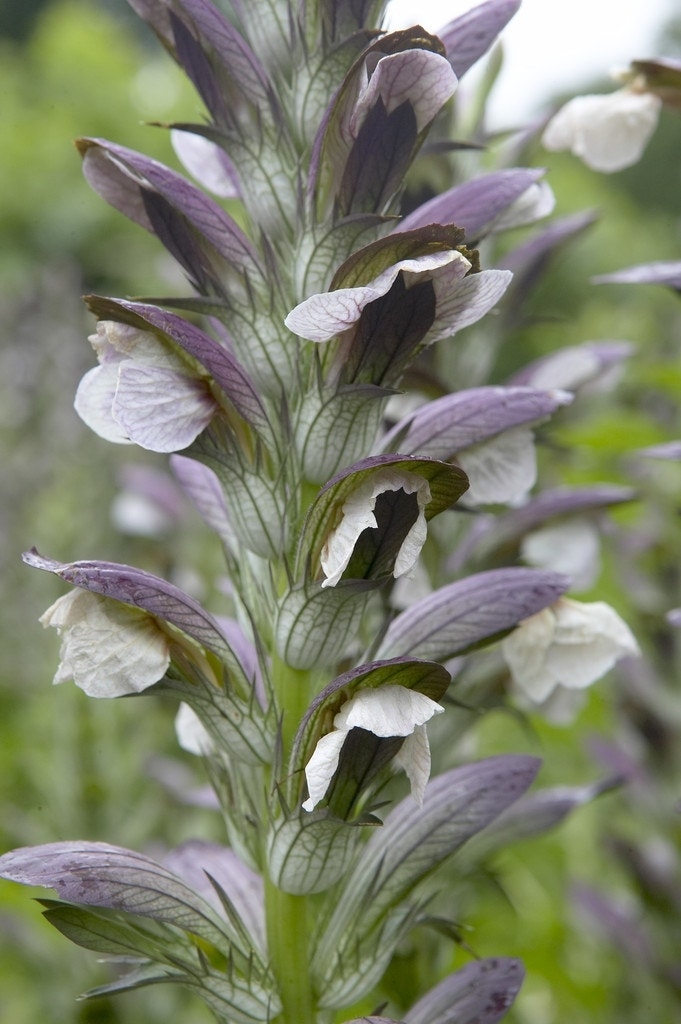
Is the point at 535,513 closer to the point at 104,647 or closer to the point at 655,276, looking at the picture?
the point at 655,276

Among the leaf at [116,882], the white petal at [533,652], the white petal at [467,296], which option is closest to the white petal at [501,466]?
the white petal at [533,652]

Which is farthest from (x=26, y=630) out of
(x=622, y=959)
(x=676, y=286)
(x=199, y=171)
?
(x=676, y=286)

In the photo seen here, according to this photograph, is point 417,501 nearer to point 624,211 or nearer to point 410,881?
point 410,881

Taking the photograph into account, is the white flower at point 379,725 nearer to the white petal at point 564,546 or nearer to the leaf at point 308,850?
the leaf at point 308,850

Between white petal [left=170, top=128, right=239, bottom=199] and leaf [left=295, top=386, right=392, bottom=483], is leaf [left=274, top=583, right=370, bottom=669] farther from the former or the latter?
white petal [left=170, top=128, right=239, bottom=199]

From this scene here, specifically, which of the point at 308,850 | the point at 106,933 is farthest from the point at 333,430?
the point at 106,933
